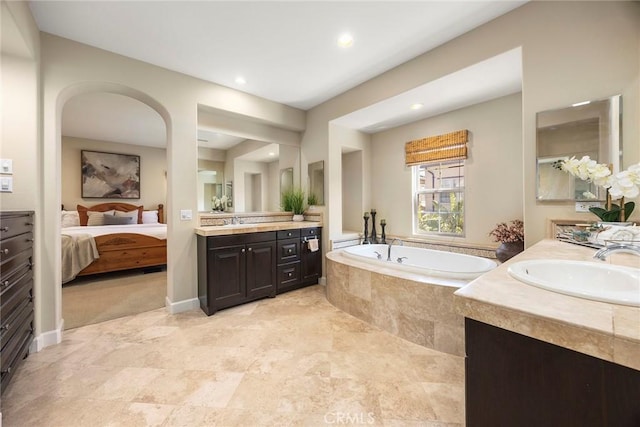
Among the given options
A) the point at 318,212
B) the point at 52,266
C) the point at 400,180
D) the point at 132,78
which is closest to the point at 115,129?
the point at 132,78

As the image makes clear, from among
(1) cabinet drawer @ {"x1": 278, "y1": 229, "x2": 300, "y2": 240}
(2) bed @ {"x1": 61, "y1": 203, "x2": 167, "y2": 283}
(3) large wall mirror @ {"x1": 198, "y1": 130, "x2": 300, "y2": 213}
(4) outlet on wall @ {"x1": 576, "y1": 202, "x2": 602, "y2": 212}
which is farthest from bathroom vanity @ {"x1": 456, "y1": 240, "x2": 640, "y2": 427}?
(2) bed @ {"x1": 61, "y1": 203, "x2": 167, "y2": 283}

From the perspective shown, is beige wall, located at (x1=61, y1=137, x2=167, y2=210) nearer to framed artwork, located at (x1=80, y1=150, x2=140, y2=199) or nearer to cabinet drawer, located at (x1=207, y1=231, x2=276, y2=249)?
framed artwork, located at (x1=80, y1=150, x2=140, y2=199)

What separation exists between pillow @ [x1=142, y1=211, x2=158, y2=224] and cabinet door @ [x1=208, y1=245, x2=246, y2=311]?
395 cm

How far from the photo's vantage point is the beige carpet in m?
2.64

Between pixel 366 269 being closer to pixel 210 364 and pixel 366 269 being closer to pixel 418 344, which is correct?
pixel 418 344

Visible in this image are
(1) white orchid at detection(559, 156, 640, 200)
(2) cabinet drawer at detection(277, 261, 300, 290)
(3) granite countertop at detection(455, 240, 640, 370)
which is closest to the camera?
(3) granite countertop at detection(455, 240, 640, 370)

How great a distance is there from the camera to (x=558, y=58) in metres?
1.79

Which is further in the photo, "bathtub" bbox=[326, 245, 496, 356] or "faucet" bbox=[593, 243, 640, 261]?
"bathtub" bbox=[326, 245, 496, 356]

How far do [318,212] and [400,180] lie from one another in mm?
1441

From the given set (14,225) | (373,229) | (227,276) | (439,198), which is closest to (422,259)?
(373,229)

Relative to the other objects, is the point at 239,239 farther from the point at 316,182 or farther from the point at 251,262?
the point at 316,182

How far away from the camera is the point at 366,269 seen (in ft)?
8.17

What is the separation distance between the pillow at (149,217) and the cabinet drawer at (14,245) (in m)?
3.98

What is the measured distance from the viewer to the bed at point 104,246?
11.5ft
